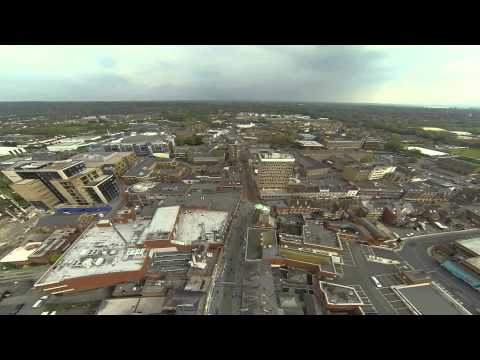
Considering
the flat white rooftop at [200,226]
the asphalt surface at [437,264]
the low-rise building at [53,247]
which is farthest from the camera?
the flat white rooftop at [200,226]

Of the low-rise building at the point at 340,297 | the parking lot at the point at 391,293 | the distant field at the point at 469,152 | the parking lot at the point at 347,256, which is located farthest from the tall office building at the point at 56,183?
the distant field at the point at 469,152

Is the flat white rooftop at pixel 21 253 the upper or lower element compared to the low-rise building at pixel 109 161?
lower

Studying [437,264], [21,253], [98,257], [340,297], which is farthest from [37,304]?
[437,264]

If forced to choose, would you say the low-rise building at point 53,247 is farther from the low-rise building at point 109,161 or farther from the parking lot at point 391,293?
the parking lot at point 391,293

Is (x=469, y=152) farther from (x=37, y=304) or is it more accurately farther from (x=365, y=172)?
(x=37, y=304)
